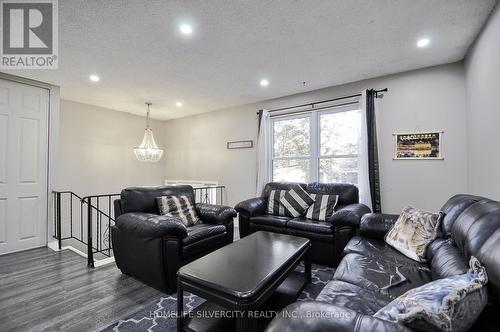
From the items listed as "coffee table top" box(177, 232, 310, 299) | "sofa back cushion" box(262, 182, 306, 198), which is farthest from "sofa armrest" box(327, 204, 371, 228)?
"sofa back cushion" box(262, 182, 306, 198)

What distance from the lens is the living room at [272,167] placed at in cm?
141

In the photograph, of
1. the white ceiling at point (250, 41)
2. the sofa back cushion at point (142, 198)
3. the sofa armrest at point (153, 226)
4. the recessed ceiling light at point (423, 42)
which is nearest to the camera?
the white ceiling at point (250, 41)

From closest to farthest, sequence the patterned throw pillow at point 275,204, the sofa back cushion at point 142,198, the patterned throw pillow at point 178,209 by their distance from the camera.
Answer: the sofa back cushion at point 142,198 → the patterned throw pillow at point 178,209 → the patterned throw pillow at point 275,204

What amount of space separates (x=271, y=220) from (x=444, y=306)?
2371mm

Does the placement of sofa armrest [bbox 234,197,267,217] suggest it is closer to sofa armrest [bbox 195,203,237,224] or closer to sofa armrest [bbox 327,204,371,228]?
sofa armrest [bbox 195,203,237,224]

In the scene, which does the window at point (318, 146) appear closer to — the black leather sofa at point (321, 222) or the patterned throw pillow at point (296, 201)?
the black leather sofa at point (321, 222)

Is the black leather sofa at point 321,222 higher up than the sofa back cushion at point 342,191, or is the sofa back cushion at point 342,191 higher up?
the sofa back cushion at point 342,191

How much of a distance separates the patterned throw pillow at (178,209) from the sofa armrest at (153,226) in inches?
15.8

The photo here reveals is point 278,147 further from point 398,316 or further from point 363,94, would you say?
point 398,316

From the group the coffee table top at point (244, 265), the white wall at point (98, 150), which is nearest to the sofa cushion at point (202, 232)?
the coffee table top at point (244, 265)

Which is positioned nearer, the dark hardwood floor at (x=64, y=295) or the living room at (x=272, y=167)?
the living room at (x=272, y=167)

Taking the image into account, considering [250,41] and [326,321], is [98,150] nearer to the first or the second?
[250,41]

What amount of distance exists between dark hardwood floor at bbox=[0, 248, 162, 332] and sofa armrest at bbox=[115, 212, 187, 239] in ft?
1.75

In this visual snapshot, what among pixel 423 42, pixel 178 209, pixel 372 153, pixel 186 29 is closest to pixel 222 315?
pixel 178 209
